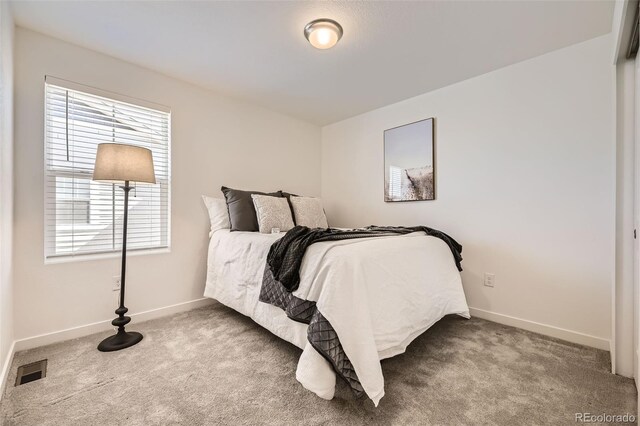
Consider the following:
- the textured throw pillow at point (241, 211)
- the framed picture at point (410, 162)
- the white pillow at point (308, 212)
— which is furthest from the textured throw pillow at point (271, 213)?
the framed picture at point (410, 162)

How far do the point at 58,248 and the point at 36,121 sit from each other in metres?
0.95

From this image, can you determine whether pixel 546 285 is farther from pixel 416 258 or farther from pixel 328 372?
pixel 328 372

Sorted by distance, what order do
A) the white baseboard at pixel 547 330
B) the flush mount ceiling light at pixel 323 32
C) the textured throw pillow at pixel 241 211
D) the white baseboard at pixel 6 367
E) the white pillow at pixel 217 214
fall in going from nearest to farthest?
the white baseboard at pixel 6 367
the flush mount ceiling light at pixel 323 32
the white baseboard at pixel 547 330
the textured throw pillow at pixel 241 211
the white pillow at pixel 217 214

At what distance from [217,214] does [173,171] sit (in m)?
0.58

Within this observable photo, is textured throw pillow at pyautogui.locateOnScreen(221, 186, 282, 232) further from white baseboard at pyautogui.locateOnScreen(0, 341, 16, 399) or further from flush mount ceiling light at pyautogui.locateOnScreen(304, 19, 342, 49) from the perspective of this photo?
white baseboard at pyautogui.locateOnScreen(0, 341, 16, 399)

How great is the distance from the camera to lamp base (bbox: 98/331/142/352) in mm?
1913

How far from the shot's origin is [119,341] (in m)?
1.98

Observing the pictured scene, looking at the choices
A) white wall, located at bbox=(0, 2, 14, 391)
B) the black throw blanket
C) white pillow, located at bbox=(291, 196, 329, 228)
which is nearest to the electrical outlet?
the black throw blanket

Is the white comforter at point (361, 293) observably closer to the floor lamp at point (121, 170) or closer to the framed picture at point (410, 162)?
the floor lamp at point (121, 170)

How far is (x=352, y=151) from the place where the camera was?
3.71 meters

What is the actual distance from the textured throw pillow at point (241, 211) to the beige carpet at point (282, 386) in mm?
968

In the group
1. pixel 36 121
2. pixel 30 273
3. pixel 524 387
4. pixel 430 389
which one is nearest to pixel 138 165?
pixel 36 121

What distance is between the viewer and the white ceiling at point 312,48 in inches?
68.9

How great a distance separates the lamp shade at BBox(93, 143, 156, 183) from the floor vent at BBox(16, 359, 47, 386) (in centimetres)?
123
